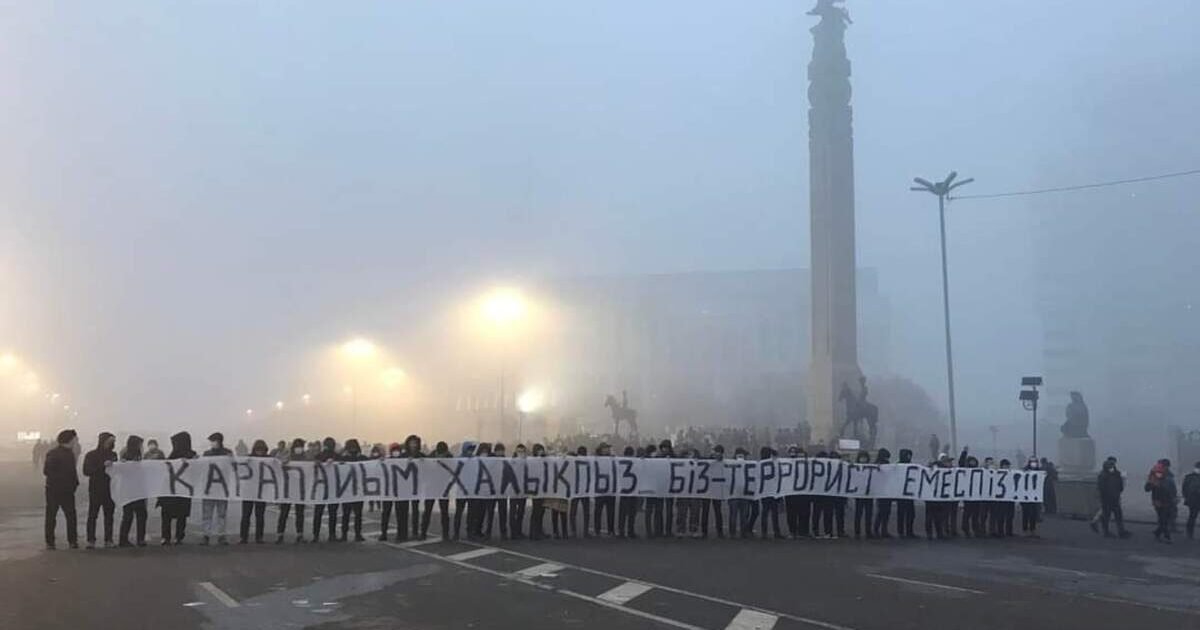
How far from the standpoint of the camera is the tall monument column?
238 ft

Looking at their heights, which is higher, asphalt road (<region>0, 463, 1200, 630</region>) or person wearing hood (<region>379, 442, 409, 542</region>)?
person wearing hood (<region>379, 442, 409, 542</region>)

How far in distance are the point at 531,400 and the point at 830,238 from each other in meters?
45.3

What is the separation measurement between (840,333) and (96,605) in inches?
2574

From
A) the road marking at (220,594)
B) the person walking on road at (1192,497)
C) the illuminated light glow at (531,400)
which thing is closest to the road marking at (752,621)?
the road marking at (220,594)

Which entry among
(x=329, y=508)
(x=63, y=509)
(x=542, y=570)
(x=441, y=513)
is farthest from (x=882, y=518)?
(x=63, y=509)

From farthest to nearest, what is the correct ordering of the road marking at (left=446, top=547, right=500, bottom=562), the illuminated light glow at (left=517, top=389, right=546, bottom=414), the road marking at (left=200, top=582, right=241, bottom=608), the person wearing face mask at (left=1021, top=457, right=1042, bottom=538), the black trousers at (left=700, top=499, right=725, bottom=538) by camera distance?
the illuminated light glow at (left=517, top=389, right=546, bottom=414)
the person wearing face mask at (left=1021, top=457, right=1042, bottom=538)
the black trousers at (left=700, top=499, right=725, bottom=538)
the road marking at (left=446, top=547, right=500, bottom=562)
the road marking at (left=200, top=582, right=241, bottom=608)

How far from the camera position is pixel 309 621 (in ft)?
35.5

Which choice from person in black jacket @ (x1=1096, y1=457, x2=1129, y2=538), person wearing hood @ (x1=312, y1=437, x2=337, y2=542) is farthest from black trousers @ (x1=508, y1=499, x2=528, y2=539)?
person in black jacket @ (x1=1096, y1=457, x2=1129, y2=538)

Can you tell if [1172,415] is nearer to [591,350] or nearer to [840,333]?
[840,333]

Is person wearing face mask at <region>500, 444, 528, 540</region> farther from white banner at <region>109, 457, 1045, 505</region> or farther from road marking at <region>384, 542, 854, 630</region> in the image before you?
Result: road marking at <region>384, 542, 854, 630</region>

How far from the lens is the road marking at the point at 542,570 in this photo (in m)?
14.7

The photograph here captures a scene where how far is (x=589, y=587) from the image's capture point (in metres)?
13.4

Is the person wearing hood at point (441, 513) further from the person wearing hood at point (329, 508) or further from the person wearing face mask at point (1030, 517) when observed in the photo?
the person wearing face mask at point (1030, 517)

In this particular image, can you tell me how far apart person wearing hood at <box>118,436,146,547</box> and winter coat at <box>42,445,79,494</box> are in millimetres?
826
